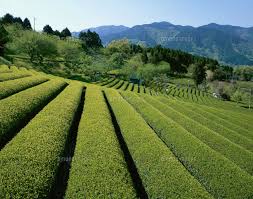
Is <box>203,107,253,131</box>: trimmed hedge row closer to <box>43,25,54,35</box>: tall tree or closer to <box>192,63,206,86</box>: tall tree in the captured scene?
<box>192,63,206,86</box>: tall tree

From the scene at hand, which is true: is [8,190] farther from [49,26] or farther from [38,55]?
[49,26]

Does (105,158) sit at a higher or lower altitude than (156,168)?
higher

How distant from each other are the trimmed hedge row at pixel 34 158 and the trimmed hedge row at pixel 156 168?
138 inches

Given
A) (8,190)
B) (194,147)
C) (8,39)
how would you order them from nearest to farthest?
(8,190) < (194,147) < (8,39)

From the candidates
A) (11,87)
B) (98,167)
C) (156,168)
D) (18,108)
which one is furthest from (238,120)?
(98,167)

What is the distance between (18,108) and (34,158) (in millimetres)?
6284

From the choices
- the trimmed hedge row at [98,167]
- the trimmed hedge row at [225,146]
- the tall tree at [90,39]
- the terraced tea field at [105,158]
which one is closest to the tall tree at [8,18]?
the tall tree at [90,39]

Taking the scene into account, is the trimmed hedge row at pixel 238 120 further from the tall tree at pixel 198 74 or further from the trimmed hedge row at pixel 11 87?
the tall tree at pixel 198 74

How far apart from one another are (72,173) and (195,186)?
4718 millimetres

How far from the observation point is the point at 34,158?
435 inches

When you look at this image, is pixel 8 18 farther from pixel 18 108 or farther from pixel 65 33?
pixel 18 108

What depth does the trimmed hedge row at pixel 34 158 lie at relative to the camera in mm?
8992

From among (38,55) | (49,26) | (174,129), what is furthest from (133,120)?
(49,26)

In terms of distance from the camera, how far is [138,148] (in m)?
14.5
